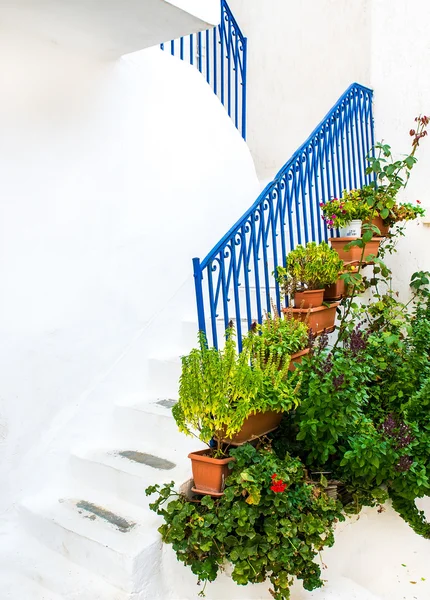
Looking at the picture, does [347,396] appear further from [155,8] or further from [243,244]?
[155,8]

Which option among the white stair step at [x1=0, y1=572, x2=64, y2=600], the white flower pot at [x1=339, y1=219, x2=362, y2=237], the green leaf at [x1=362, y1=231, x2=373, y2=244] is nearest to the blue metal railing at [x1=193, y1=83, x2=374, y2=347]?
the white flower pot at [x1=339, y1=219, x2=362, y2=237]

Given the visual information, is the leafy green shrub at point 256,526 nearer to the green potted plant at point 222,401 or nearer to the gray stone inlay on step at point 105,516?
the green potted plant at point 222,401

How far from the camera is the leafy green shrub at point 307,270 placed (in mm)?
3852

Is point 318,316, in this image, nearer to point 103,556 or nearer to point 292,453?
point 292,453

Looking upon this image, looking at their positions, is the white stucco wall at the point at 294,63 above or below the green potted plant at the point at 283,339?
above

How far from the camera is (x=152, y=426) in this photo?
12.4 feet

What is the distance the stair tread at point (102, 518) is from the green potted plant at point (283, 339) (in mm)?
1201

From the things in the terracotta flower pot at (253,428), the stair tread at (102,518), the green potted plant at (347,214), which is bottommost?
the stair tread at (102,518)

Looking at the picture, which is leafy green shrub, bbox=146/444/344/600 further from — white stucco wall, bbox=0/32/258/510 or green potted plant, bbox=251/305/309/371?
white stucco wall, bbox=0/32/258/510

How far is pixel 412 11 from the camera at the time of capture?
5.29 m

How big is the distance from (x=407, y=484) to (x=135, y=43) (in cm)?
340

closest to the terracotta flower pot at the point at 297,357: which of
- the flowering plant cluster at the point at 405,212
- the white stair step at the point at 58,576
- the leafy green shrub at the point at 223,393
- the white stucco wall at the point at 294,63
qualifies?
the leafy green shrub at the point at 223,393

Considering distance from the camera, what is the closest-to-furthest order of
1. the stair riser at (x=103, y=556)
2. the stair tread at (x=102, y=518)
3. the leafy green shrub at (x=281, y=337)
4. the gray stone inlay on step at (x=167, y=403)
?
the stair riser at (x=103, y=556)
the stair tread at (x=102, y=518)
the leafy green shrub at (x=281, y=337)
the gray stone inlay on step at (x=167, y=403)

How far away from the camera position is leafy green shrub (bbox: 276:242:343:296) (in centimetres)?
385
